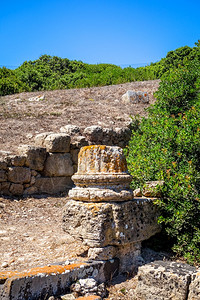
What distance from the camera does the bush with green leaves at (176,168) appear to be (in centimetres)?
436

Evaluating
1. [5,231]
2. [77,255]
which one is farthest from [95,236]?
[5,231]

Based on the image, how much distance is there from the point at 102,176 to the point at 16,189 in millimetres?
5095

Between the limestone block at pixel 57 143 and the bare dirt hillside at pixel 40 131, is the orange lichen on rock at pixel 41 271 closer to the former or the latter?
the bare dirt hillside at pixel 40 131

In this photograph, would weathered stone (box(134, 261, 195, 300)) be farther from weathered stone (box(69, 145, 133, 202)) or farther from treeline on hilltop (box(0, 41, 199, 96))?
treeline on hilltop (box(0, 41, 199, 96))

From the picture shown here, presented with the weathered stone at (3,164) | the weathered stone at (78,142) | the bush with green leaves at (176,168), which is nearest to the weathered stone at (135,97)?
the weathered stone at (78,142)

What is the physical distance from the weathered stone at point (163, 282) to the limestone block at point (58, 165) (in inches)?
233

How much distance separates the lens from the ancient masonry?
3779 millimetres

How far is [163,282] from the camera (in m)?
3.35

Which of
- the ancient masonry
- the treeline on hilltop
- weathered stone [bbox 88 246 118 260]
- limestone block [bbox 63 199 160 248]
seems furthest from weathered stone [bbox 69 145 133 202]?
the treeline on hilltop

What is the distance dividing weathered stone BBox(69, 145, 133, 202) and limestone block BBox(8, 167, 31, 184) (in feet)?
15.2

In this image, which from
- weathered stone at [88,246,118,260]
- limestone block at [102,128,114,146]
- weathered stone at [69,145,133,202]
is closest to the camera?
weathered stone at [88,246,118,260]

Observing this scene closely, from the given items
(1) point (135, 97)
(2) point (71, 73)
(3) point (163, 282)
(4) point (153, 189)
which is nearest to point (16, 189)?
(4) point (153, 189)

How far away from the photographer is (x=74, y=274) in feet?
11.0

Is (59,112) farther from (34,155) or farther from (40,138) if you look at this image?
(34,155)
